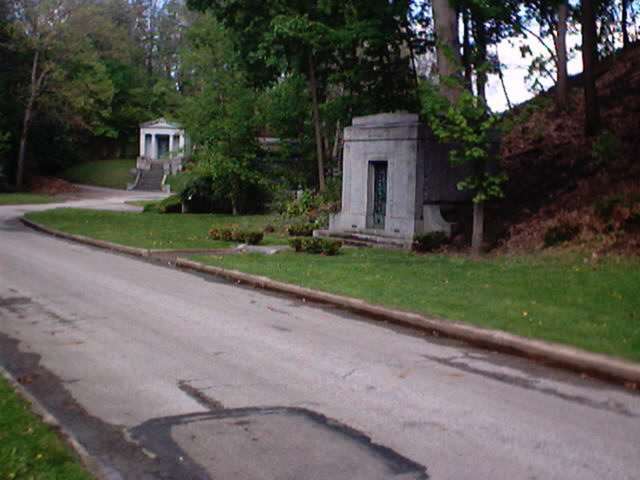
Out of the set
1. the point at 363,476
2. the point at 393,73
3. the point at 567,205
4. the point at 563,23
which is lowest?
the point at 363,476

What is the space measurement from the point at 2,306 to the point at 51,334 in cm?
225

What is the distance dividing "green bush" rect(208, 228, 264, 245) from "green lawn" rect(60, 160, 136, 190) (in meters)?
42.2

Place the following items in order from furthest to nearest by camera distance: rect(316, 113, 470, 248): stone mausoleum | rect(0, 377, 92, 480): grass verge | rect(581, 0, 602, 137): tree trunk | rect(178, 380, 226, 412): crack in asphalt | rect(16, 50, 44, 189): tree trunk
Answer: rect(16, 50, 44, 189): tree trunk → rect(316, 113, 470, 248): stone mausoleum → rect(581, 0, 602, 137): tree trunk → rect(178, 380, 226, 412): crack in asphalt → rect(0, 377, 92, 480): grass verge

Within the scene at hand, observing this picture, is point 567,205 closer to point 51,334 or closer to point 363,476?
point 51,334

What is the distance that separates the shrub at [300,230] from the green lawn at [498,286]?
4.20m

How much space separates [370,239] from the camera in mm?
21438

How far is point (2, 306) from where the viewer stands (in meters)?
11.3

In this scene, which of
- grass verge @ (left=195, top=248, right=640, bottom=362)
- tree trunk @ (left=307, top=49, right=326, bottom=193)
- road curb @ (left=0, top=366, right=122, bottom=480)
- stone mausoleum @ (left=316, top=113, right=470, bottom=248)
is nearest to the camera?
road curb @ (left=0, top=366, right=122, bottom=480)

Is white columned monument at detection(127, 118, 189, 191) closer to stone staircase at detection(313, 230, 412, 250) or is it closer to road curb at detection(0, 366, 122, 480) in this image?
stone staircase at detection(313, 230, 412, 250)

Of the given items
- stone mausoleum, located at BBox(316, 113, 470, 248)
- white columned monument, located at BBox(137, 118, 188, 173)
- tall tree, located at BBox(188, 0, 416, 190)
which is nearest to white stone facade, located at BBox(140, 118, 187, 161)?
white columned monument, located at BBox(137, 118, 188, 173)

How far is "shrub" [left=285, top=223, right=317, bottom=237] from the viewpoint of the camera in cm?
2419

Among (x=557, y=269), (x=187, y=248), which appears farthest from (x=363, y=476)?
(x=187, y=248)

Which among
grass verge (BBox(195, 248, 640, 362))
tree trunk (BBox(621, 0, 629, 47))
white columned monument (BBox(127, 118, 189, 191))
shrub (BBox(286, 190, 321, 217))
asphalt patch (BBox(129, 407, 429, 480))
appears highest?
tree trunk (BBox(621, 0, 629, 47))

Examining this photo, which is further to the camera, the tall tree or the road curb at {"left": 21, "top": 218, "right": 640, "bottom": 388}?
the tall tree
